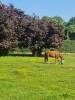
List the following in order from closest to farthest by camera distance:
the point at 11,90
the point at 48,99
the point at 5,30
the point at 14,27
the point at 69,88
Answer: the point at 48,99 < the point at 11,90 < the point at 69,88 < the point at 5,30 < the point at 14,27

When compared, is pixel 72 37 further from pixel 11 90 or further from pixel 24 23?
pixel 11 90

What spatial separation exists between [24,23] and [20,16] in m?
2.20

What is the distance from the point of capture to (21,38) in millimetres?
77188

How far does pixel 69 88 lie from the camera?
785 inches

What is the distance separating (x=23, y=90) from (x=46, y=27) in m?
63.2

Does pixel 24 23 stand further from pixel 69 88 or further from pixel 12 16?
pixel 69 88

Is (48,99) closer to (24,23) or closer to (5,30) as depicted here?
(5,30)

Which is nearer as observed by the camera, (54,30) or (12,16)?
(12,16)

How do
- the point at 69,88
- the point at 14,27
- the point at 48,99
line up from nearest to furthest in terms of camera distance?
the point at 48,99 → the point at 69,88 → the point at 14,27

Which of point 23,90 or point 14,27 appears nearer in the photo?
point 23,90

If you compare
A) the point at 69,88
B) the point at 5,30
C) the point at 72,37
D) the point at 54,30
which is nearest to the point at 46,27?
→ the point at 54,30

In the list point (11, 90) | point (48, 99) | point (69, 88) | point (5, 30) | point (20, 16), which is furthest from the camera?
point (20, 16)

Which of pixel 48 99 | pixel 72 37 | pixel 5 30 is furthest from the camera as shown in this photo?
pixel 72 37

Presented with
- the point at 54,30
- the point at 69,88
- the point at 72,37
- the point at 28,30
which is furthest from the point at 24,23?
the point at 72,37
